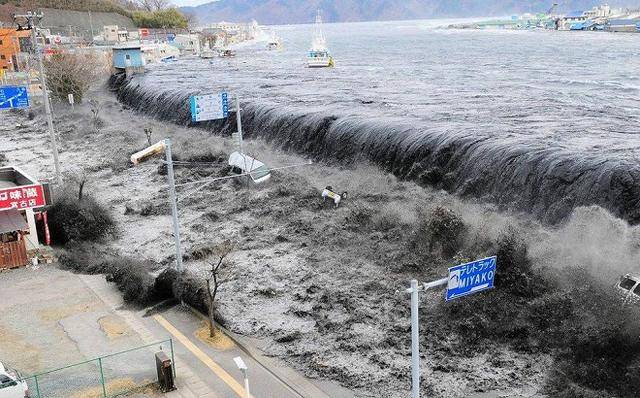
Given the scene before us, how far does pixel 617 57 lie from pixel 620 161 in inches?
2731

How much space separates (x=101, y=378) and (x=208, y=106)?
19.9 m

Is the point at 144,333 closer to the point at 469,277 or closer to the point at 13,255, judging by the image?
the point at 13,255

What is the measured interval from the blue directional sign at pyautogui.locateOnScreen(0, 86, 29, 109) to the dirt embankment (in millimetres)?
6899

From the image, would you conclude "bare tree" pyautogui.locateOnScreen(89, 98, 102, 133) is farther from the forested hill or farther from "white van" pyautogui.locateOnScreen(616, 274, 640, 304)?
the forested hill

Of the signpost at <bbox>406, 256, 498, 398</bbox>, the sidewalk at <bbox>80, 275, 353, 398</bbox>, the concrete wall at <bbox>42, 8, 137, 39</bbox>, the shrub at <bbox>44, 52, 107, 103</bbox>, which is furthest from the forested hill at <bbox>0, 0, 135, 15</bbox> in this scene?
the signpost at <bbox>406, 256, 498, 398</bbox>

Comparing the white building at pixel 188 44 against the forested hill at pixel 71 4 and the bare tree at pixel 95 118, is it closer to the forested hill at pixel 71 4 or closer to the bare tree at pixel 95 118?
the forested hill at pixel 71 4

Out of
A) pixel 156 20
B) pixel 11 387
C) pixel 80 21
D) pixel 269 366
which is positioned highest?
pixel 156 20

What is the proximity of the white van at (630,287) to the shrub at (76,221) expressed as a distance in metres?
23.9

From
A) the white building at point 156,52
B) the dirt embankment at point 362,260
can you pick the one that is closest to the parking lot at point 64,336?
the dirt embankment at point 362,260

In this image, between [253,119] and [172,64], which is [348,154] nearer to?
[253,119]

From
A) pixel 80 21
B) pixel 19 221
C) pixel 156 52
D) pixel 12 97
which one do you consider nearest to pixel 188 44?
pixel 80 21

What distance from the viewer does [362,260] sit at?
28.0 m

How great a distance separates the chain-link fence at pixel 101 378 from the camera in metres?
17.0

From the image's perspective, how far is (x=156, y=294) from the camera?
23969 millimetres
